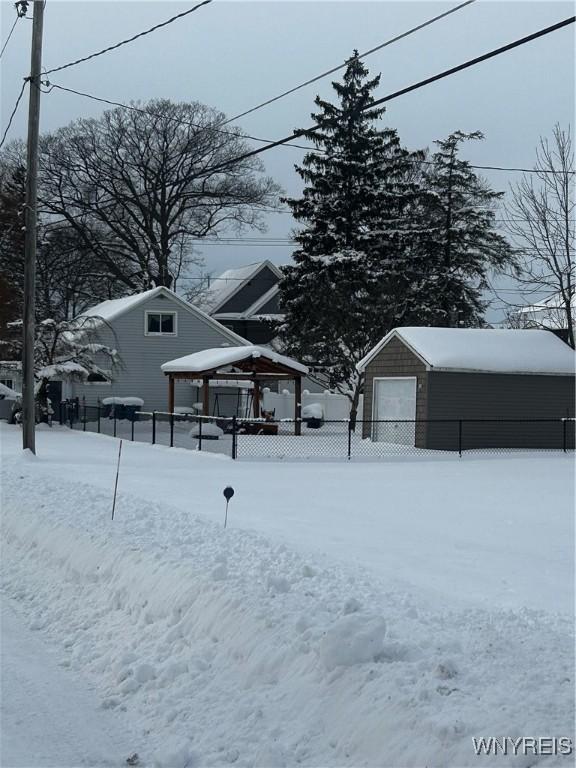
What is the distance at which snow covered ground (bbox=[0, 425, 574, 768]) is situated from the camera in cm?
523

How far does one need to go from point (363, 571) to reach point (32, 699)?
3481 mm

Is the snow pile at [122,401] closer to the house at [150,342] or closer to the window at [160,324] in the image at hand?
the house at [150,342]

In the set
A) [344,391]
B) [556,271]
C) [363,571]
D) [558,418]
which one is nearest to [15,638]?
[363,571]

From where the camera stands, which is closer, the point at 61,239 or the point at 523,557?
the point at 523,557

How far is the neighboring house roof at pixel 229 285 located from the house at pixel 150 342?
1560 cm

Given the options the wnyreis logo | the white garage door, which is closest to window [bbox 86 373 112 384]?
the white garage door

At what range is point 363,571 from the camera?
8938 mm

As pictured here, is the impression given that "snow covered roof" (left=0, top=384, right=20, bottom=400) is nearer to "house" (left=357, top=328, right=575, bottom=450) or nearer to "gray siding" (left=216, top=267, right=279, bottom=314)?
"house" (left=357, top=328, right=575, bottom=450)

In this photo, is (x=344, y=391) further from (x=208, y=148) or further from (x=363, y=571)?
(x=363, y=571)

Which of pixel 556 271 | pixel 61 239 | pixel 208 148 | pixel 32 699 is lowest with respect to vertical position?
pixel 32 699

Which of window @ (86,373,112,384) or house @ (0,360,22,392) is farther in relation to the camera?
window @ (86,373,112,384)

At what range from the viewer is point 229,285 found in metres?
62.3

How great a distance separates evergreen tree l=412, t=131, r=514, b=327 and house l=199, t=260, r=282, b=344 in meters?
13.2

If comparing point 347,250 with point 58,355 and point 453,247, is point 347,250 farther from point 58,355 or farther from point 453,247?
point 58,355
